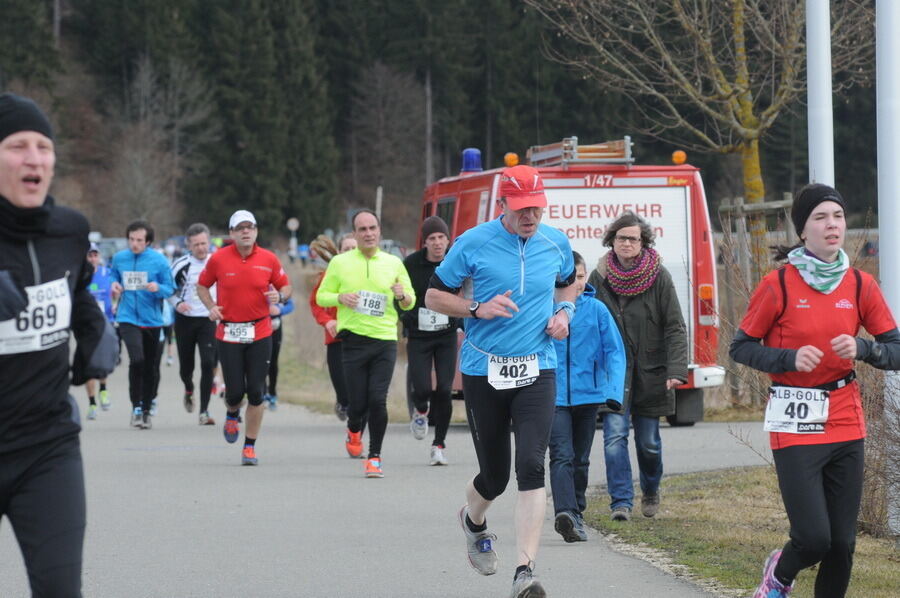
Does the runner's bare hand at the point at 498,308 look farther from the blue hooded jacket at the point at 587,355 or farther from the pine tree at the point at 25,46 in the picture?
the pine tree at the point at 25,46

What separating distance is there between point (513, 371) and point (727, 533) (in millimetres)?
2303

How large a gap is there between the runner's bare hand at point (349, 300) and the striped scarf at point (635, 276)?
301 cm

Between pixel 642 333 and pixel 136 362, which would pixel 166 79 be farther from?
pixel 642 333

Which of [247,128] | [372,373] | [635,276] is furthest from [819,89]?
[247,128]

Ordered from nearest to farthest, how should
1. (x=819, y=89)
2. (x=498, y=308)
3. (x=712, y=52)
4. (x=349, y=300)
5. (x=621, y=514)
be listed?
1. (x=498, y=308)
2. (x=621, y=514)
3. (x=819, y=89)
4. (x=349, y=300)
5. (x=712, y=52)

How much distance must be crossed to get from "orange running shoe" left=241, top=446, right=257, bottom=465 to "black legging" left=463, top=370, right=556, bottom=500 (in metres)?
5.89

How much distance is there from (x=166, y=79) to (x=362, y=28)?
15.4m

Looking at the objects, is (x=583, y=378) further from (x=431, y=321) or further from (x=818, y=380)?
(x=431, y=321)

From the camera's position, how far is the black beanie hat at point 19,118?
475 centimetres

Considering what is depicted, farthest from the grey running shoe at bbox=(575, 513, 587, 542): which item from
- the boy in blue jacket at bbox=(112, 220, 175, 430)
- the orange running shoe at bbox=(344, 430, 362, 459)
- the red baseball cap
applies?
the boy in blue jacket at bbox=(112, 220, 175, 430)

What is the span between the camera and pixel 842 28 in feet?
64.5

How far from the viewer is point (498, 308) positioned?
7246mm

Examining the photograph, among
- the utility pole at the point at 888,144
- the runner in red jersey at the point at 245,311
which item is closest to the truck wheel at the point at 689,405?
the runner in red jersey at the point at 245,311

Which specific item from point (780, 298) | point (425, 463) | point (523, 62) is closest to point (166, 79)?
point (523, 62)
